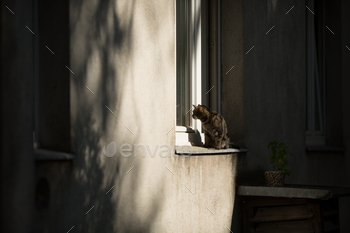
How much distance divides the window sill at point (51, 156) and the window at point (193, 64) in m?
1.70

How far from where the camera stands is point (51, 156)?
3605mm

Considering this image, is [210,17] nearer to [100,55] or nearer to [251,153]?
[251,153]

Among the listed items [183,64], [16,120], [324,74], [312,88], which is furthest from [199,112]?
[324,74]

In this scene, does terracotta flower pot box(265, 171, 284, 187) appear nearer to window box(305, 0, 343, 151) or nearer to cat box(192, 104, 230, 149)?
cat box(192, 104, 230, 149)

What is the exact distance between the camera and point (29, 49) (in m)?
3.49

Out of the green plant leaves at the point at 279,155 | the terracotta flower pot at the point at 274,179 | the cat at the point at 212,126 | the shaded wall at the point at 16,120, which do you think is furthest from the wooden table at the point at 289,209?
the shaded wall at the point at 16,120

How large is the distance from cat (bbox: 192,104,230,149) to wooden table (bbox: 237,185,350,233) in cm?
66

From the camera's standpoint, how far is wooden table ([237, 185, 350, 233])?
5.00 meters

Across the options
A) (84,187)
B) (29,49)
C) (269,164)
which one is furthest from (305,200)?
(29,49)

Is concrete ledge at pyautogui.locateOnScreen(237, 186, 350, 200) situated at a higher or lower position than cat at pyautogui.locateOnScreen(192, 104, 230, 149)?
lower

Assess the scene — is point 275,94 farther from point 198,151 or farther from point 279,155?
point 198,151

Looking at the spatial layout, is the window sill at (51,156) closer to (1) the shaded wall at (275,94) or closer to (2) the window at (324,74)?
(1) the shaded wall at (275,94)

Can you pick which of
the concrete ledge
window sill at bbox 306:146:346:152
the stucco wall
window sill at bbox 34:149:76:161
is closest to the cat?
the stucco wall

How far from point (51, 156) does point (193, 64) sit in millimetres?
2446
